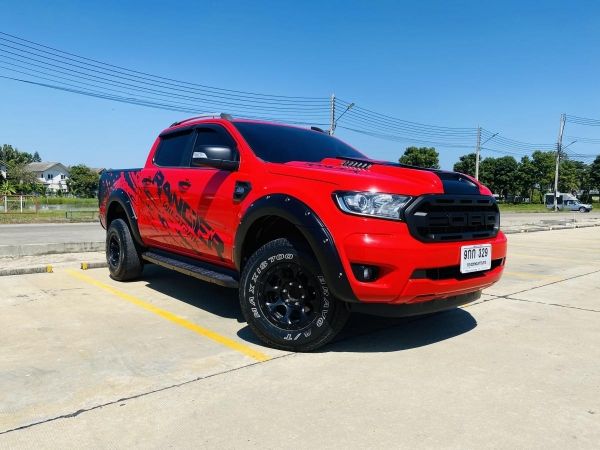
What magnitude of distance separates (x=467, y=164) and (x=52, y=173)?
9484 cm

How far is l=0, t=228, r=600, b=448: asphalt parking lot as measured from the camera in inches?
93.5

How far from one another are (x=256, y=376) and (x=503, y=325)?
247 cm

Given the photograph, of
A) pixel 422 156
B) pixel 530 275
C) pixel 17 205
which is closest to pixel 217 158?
pixel 530 275

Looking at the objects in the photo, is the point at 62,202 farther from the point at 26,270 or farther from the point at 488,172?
the point at 488,172

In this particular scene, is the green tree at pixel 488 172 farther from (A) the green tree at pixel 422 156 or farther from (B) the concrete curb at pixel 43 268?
(B) the concrete curb at pixel 43 268

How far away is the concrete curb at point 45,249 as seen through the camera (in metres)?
8.09

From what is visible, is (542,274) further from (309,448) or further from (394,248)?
(309,448)

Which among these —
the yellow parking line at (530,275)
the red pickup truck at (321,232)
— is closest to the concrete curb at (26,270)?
the red pickup truck at (321,232)

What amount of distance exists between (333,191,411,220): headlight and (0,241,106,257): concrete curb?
7026 mm

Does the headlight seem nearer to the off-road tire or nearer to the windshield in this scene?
the windshield

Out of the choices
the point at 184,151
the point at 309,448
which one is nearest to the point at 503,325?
the point at 309,448

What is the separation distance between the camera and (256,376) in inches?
122

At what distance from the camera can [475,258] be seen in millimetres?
3600

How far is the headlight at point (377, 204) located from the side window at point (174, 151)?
2345mm
